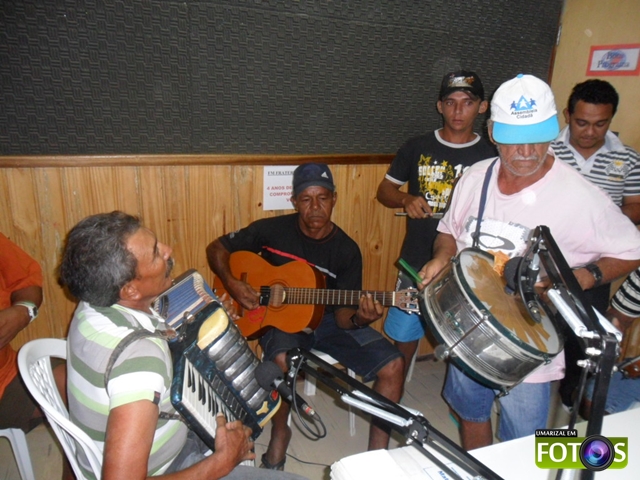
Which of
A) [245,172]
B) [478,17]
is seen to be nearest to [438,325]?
[245,172]

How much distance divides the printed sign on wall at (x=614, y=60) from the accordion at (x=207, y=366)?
2.82 metres

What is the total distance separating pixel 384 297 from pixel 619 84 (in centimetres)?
205

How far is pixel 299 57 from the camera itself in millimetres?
2471

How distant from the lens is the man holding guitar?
2203 millimetres

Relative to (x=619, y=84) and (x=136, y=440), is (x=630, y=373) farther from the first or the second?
(x=619, y=84)

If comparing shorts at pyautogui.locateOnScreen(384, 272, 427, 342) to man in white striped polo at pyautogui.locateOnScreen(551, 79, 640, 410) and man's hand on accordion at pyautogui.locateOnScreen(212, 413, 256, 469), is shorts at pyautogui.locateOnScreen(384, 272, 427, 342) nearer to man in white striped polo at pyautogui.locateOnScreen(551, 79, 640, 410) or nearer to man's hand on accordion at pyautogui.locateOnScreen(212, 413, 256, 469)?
man in white striped polo at pyautogui.locateOnScreen(551, 79, 640, 410)

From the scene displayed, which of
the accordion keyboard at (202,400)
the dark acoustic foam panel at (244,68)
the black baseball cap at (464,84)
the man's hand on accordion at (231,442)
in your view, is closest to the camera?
the accordion keyboard at (202,400)

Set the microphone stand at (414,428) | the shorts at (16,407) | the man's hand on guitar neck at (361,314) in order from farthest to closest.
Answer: the man's hand on guitar neck at (361,314)
the shorts at (16,407)
the microphone stand at (414,428)

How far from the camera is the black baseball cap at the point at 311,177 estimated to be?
7.76 feet

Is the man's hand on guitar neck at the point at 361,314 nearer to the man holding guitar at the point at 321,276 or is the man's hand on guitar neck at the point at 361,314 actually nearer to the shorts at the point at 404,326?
the man holding guitar at the point at 321,276

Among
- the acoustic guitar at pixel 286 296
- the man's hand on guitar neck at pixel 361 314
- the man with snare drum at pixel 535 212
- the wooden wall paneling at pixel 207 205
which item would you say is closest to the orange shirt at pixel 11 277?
the wooden wall paneling at pixel 207 205

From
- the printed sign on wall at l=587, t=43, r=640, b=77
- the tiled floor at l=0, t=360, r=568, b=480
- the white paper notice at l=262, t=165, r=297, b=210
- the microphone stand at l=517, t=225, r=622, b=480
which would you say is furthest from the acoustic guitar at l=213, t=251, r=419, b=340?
the printed sign on wall at l=587, t=43, r=640, b=77

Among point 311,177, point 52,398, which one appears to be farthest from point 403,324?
point 52,398

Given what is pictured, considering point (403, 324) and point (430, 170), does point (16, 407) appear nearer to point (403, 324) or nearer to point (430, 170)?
point (403, 324)
